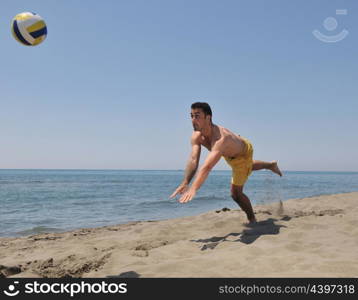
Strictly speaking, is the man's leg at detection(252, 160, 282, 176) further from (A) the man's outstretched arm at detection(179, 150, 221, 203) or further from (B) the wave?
(B) the wave

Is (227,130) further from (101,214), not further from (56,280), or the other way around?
(101,214)

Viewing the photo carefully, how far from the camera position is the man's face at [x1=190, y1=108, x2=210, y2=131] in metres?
4.90

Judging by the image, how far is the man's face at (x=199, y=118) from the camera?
4898mm

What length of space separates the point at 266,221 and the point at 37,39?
5147 mm

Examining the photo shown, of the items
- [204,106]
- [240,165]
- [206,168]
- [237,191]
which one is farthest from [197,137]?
[237,191]

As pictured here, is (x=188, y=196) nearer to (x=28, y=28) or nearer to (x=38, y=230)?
(x=28, y=28)

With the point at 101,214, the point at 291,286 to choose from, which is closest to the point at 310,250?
the point at 291,286

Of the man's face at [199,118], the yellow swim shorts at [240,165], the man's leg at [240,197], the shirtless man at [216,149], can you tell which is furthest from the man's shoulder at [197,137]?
the man's leg at [240,197]

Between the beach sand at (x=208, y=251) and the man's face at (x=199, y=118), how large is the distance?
1.74m

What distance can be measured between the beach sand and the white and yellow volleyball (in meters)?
3.50

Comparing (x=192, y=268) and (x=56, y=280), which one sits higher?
(x=192, y=268)

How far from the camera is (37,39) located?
564cm

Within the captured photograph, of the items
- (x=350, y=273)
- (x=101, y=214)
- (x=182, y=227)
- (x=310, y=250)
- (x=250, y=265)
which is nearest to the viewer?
(x=350, y=273)

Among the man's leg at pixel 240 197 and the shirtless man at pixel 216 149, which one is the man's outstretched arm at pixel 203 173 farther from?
the man's leg at pixel 240 197
